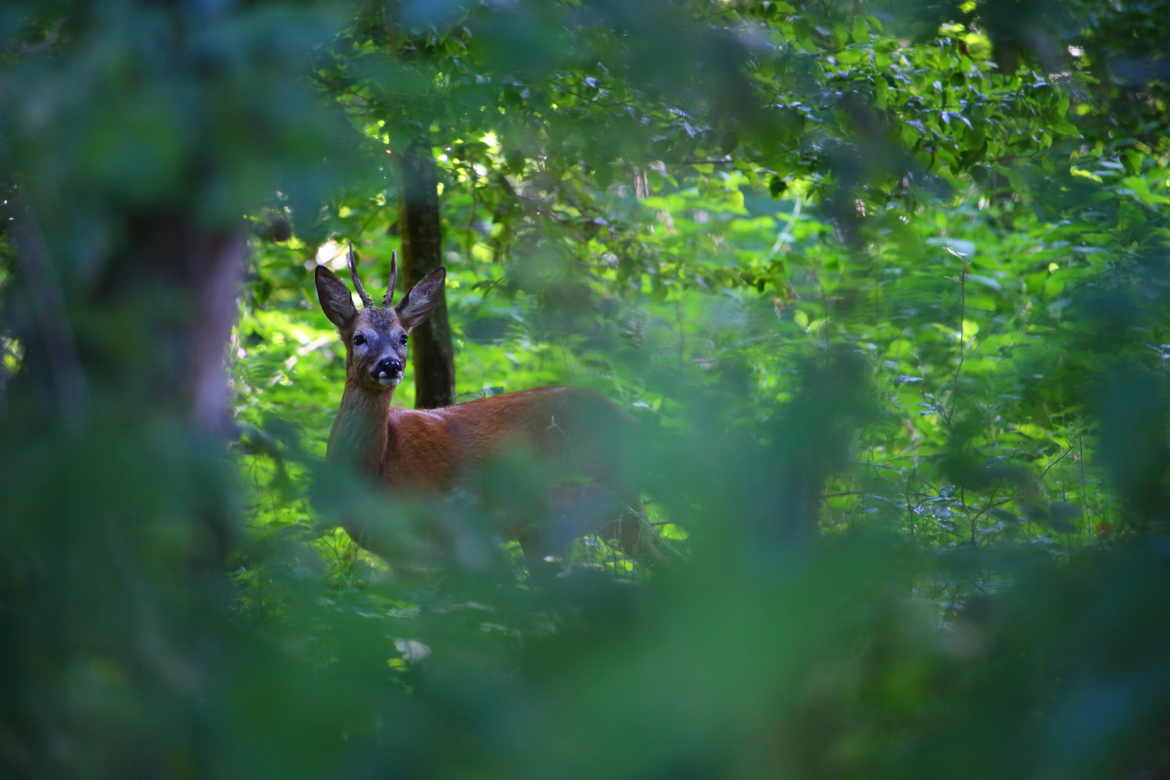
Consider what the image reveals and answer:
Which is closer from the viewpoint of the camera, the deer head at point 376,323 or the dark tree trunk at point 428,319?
the deer head at point 376,323

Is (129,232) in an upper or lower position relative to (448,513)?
upper

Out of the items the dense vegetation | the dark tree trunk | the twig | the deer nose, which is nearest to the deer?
the deer nose

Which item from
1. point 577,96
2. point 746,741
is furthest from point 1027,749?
point 577,96

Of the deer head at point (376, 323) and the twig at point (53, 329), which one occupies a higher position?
the twig at point (53, 329)

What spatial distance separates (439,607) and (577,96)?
2010 mm

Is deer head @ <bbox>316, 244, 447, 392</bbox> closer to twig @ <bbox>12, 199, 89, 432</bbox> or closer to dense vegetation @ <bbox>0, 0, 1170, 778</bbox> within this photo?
dense vegetation @ <bbox>0, 0, 1170, 778</bbox>

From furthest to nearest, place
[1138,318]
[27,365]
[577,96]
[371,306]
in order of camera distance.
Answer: [371,306] → [577,96] → [1138,318] → [27,365]

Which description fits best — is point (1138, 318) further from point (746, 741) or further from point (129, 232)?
point (129, 232)

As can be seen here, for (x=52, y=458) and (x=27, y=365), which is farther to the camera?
(x=27, y=365)

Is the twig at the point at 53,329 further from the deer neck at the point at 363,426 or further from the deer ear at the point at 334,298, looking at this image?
the deer ear at the point at 334,298

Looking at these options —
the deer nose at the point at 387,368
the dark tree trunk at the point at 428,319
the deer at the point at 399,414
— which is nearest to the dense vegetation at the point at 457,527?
the deer at the point at 399,414

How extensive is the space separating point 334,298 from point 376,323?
0.24 metres

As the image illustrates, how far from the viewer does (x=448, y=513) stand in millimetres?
1406

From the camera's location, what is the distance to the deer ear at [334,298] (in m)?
4.84
